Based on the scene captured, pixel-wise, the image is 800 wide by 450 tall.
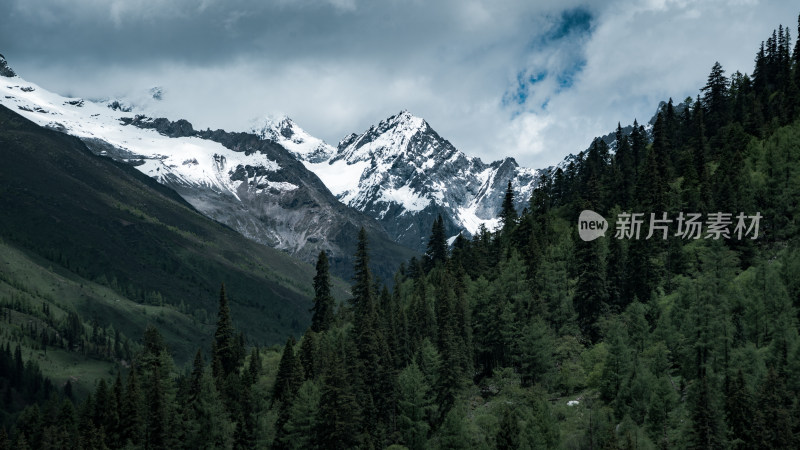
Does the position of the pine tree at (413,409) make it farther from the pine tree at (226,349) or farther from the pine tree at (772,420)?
the pine tree at (772,420)

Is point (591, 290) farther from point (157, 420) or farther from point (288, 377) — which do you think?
point (157, 420)

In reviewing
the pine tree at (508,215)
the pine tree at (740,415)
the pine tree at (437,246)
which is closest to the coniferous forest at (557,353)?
the pine tree at (740,415)

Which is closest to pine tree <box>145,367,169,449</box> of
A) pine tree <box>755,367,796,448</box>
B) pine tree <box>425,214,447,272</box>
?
pine tree <box>755,367,796,448</box>

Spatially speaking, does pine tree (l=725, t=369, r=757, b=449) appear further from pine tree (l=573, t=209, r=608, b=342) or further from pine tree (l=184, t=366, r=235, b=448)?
pine tree (l=184, t=366, r=235, b=448)

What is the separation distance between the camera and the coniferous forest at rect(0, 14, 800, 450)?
80.7 metres

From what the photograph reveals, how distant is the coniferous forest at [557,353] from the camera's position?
8069 cm

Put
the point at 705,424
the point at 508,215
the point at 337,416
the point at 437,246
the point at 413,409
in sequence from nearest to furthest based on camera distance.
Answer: the point at 705,424, the point at 337,416, the point at 413,409, the point at 508,215, the point at 437,246

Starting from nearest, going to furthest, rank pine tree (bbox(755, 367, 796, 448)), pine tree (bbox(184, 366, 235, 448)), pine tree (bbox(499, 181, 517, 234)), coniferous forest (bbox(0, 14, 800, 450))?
pine tree (bbox(755, 367, 796, 448)), coniferous forest (bbox(0, 14, 800, 450)), pine tree (bbox(184, 366, 235, 448)), pine tree (bbox(499, 181, 517, 234))

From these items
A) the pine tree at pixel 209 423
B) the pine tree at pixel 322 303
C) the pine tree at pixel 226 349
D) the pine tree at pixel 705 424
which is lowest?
the pine tree at pixel 209 423

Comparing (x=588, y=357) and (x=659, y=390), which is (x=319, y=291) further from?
(x=659, y=390)

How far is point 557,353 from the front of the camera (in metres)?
105

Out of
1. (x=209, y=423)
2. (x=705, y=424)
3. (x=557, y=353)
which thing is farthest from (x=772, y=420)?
(x=209, y=423)

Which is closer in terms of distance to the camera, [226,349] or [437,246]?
[226,349]

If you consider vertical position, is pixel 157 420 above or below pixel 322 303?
below
